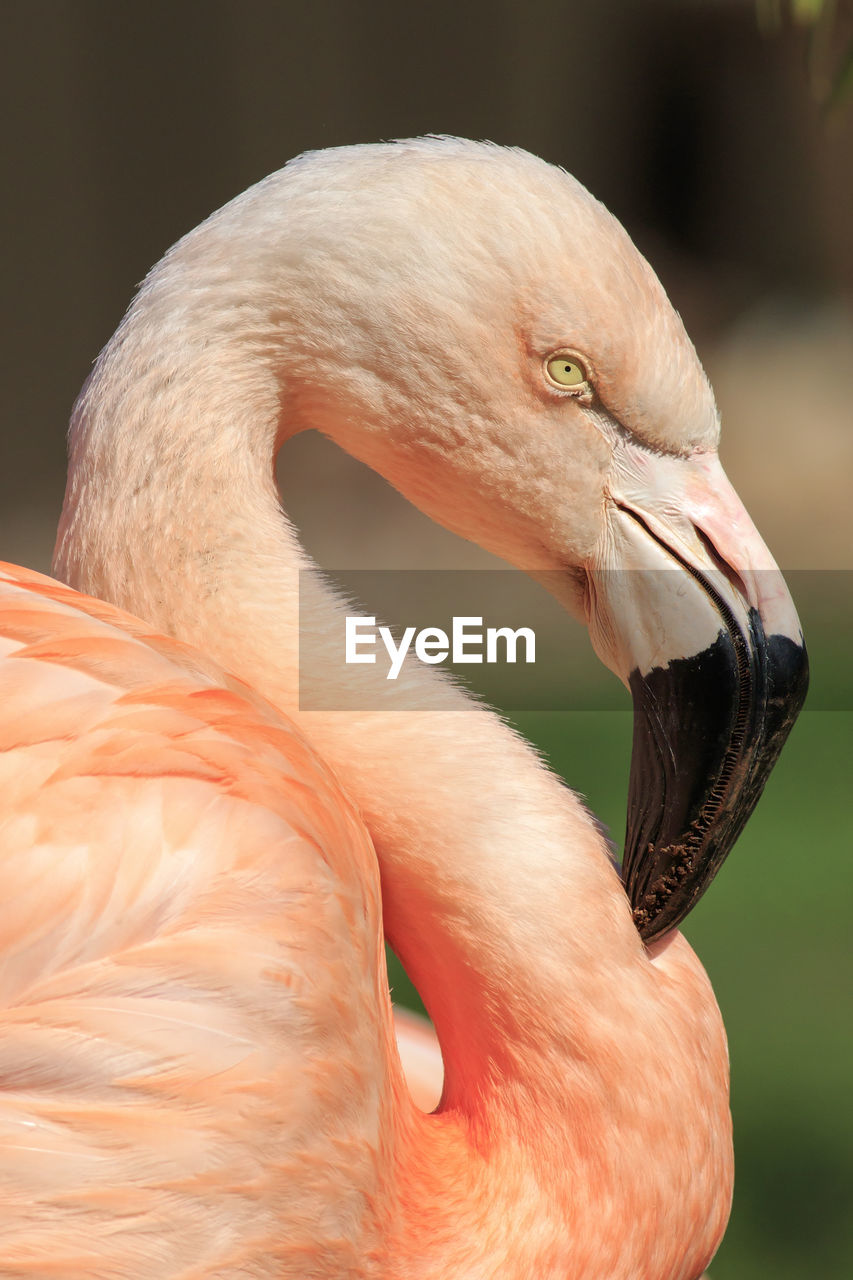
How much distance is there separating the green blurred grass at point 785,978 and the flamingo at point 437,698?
3.44 feet

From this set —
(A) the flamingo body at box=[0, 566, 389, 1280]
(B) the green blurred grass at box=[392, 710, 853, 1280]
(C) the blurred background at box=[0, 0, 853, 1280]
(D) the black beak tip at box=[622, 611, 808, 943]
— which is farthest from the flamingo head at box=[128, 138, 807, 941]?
(C) the blurred background at box=[0, 0, 853, 1280]

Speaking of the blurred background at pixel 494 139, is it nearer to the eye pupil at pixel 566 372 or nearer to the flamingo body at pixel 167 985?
the eye pupil at pixel 566 372

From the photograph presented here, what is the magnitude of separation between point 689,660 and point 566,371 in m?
0.33

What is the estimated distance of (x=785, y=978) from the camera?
3246mm

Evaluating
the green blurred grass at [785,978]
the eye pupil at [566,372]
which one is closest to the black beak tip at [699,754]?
the eye pupil at [566,372]

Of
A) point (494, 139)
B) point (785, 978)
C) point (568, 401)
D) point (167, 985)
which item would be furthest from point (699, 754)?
point (494, 139)

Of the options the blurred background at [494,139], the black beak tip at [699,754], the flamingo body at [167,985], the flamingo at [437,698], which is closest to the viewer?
the flamingo body at [167,985]

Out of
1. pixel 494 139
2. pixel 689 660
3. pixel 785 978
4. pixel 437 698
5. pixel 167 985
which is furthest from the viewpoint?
pixel 494 139

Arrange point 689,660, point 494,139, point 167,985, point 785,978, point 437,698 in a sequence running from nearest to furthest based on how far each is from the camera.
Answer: point 167,985 → point 689,660 → point 437,698 → point 785,978 → point 494,139

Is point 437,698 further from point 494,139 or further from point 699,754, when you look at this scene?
point 494,139

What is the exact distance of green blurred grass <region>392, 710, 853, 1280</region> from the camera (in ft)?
7.52

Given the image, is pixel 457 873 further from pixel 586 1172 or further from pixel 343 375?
pixel 343 375

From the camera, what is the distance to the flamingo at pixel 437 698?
3.76ft

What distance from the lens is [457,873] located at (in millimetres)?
1305
